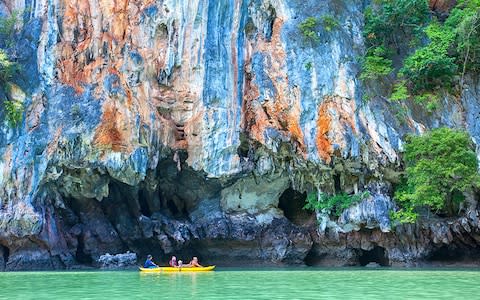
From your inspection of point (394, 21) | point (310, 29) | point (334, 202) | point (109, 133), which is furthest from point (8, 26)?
point (394, 21)

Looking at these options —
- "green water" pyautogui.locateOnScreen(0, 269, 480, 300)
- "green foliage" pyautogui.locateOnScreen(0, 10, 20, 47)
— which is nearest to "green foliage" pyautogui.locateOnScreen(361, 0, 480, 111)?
"green water" pyautogui.locateOnScreen(0, 269, 480, 300)

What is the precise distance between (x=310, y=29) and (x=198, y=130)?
5810 mm

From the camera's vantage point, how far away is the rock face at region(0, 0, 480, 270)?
2155cm

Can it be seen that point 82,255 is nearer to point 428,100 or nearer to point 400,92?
point 400,92

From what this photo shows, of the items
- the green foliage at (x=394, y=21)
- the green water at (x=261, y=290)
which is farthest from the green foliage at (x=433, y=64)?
the green water at (x=261, y=290)

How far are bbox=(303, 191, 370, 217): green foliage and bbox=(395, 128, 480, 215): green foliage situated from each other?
204 cm

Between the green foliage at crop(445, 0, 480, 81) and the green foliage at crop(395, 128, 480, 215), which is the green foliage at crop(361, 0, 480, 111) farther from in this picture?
the green foliage at crop(395, 128, 480, 215)

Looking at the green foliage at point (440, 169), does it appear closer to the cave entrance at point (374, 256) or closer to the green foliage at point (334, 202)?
the green foliage at point (334, 202)

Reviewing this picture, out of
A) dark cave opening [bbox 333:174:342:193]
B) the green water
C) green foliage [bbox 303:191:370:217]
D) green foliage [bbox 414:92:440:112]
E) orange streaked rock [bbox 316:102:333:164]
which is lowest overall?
the green water

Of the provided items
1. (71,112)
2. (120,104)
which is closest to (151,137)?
(120,104)

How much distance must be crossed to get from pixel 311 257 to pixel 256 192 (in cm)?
362

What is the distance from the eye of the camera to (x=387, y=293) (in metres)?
10.1

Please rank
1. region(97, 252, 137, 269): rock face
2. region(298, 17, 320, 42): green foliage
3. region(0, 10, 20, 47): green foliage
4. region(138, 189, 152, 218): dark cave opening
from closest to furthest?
1. region(97, 252, 137, 269): rock face
2. region(298, 17, 320, 42): green foliage
3. region(0, 10, 20, 47): green foliage
4. region(138, 189, 152, 218): dark cave opening

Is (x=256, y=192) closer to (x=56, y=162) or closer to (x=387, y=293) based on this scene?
(x=56, y=162)
